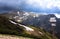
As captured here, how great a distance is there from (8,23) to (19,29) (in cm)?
563

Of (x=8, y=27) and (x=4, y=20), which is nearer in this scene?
(x=8, y=27)

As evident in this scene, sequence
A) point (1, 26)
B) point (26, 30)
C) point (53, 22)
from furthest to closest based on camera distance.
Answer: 1. point (1, 26)
2. point (26, 30)
3. point (53, 22)

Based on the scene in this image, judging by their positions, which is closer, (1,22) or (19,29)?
(19,29)

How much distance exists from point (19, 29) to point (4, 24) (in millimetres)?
8603

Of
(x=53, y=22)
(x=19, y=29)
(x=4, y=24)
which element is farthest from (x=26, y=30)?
(x=53, y=22)

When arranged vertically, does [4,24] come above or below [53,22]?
below

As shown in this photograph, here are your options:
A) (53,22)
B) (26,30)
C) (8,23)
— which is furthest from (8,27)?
(53,22)

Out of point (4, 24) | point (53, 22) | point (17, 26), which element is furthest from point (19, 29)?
point (53, 22)

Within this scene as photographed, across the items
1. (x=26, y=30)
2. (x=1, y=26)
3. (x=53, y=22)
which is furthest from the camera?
(x=1, y=26)

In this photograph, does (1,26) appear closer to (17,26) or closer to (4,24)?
(4,24)

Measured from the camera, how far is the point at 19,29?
92250mm

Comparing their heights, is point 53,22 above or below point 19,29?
above

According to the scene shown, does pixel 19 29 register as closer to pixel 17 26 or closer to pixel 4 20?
pixel 17 26

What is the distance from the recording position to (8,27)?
93312 mm
